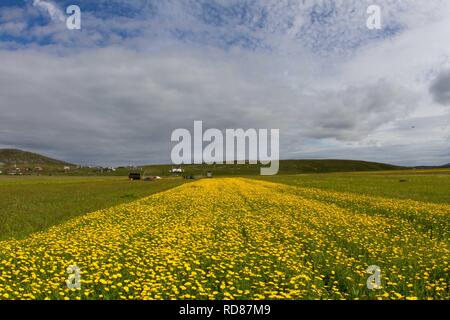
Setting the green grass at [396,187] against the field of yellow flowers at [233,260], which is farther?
the green grass at [396,187]

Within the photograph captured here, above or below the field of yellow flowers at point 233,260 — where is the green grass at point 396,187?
below

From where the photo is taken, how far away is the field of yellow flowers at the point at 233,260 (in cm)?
736

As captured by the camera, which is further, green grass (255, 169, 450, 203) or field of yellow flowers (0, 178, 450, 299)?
green grass (255, 169, 450, 203)

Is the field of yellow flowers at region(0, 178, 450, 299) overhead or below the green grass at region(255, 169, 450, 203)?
overhead

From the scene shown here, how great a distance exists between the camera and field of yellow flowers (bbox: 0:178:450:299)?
7.36 m

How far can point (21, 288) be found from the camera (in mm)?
7145

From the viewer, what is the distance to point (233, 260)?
390 inches

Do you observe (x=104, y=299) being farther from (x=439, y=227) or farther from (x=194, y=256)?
(x=439, y=227)

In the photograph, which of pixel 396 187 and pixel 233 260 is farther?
pixel 396 187

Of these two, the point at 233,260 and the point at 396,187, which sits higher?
the point at 233,260

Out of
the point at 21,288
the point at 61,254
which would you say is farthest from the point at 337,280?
the point at 61,254

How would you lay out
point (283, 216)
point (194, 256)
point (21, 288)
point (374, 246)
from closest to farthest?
point (21, 288) < point (194, 256) < point (374, 246) < point (283, 216)

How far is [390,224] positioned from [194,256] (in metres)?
11.9

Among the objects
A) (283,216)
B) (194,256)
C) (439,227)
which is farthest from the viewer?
(283,216)
